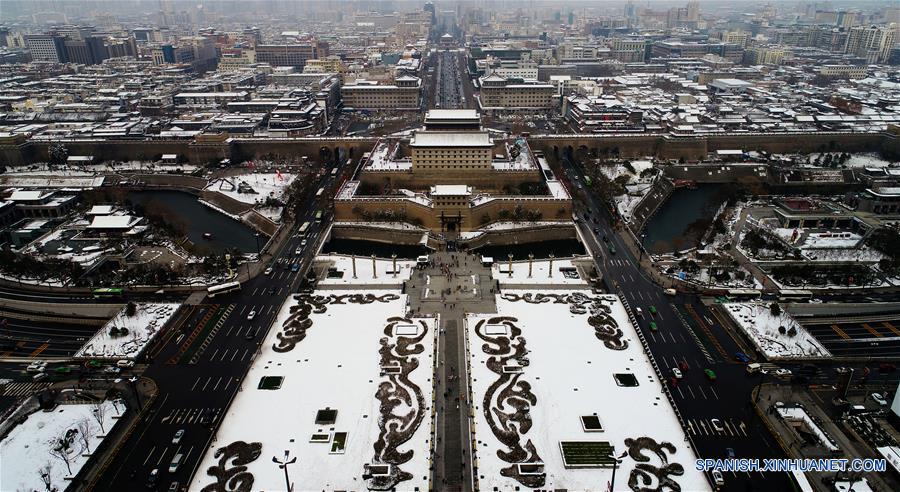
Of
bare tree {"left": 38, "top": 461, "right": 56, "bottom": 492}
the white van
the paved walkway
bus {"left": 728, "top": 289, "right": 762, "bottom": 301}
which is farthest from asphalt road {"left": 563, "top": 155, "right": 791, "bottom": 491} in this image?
bare tree {"left": 38, "top": 461, "right": 56, "bottom": 492}

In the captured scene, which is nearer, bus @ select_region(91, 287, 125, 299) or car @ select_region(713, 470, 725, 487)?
car @ select_region(713, 470, 725, 487)

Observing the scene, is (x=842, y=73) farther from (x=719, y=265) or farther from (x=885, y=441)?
(x=885, y=441)

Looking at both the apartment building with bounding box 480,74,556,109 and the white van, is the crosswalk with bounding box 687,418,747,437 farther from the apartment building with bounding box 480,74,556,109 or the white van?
the apartment building with bounding box 480,74,556,109

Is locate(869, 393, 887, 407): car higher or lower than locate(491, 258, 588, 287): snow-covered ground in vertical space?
lower

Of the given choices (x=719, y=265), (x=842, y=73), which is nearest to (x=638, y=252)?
(x=719, y=265)

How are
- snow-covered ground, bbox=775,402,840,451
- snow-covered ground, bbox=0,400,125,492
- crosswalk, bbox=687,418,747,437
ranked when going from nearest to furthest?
snow-covered ground, bbox=0,400,125,492 < snow-covered ground, bbox=775,402,840,451 < crosswalk, bbox=687,418,747,437

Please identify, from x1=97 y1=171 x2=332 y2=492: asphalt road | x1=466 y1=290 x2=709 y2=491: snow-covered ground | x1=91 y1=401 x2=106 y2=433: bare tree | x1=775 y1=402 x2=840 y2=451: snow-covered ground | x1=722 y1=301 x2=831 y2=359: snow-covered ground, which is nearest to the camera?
x1=466 y1=290 x2=709 y2=491: snow-covered ground

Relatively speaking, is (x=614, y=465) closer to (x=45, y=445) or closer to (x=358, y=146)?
(x=45, y=445)

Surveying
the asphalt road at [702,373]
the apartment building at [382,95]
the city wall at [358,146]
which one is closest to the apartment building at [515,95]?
the apartment building at [382,95]
